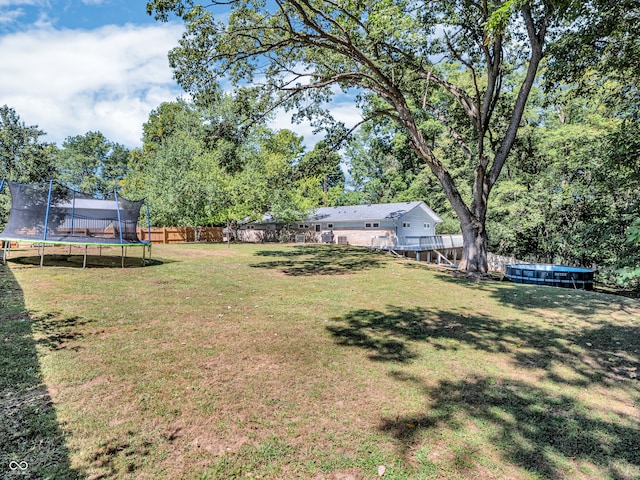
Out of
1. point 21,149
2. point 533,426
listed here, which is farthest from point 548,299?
point 21,149

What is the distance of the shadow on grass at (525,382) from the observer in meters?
2.73

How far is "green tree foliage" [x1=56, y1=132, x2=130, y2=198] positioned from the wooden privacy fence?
28.5m

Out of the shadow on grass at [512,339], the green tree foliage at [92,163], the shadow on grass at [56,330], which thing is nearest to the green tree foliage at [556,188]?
the shadow on grass at [512,339]

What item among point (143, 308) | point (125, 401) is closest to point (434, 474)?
point (125, 401)

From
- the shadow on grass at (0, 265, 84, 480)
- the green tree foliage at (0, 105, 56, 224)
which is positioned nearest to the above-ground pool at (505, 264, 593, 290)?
the shadow on grass at (0, 265, 84, 480)

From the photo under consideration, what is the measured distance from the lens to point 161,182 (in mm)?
26828

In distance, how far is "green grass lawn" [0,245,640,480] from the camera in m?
2.48

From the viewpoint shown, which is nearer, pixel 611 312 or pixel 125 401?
pixel 125 401

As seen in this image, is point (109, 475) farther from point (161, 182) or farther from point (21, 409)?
point (161, 182)

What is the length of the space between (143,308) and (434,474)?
5.70 meters

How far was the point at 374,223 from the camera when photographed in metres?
31.5

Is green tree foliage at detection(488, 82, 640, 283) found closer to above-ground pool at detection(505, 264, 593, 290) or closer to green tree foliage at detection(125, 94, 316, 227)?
above-ground pool at detection(505, 264, 593, 290)

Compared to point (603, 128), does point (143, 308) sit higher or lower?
lower

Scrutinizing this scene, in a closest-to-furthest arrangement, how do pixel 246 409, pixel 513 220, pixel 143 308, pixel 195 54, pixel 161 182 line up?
pixel 246 409 < pixel 143 308 < pixel 195 54 < pixel 513 220 < pixel 161 182
